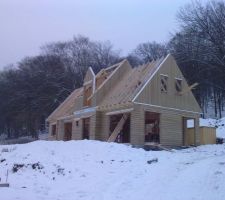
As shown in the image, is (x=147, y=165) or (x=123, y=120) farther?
(x=123, y=120)

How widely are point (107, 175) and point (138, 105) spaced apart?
10987 millimetres

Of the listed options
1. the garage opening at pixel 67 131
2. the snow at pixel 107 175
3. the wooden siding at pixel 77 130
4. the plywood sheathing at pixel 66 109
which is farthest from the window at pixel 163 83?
the garage opening at pixel 67 131

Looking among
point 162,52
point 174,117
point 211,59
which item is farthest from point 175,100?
point 162,52

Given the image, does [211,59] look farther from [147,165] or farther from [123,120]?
[147,165]

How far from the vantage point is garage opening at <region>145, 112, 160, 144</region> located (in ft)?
98.8

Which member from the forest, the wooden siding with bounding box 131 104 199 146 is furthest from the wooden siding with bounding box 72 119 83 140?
the forest

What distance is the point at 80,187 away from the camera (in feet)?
48.2

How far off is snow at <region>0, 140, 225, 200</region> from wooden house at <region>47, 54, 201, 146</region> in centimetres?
648

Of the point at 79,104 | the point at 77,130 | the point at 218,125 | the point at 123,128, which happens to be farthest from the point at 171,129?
the point at 218,125

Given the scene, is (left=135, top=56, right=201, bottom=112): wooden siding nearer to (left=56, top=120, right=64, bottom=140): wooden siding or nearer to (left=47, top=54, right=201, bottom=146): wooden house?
(left=47, top=54, right=201, bottom=146): wooden house

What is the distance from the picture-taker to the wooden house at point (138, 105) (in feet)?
88.7

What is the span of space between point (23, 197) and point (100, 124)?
60.4 ft

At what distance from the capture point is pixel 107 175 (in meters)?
16.2

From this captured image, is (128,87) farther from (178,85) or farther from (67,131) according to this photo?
(67,131)
